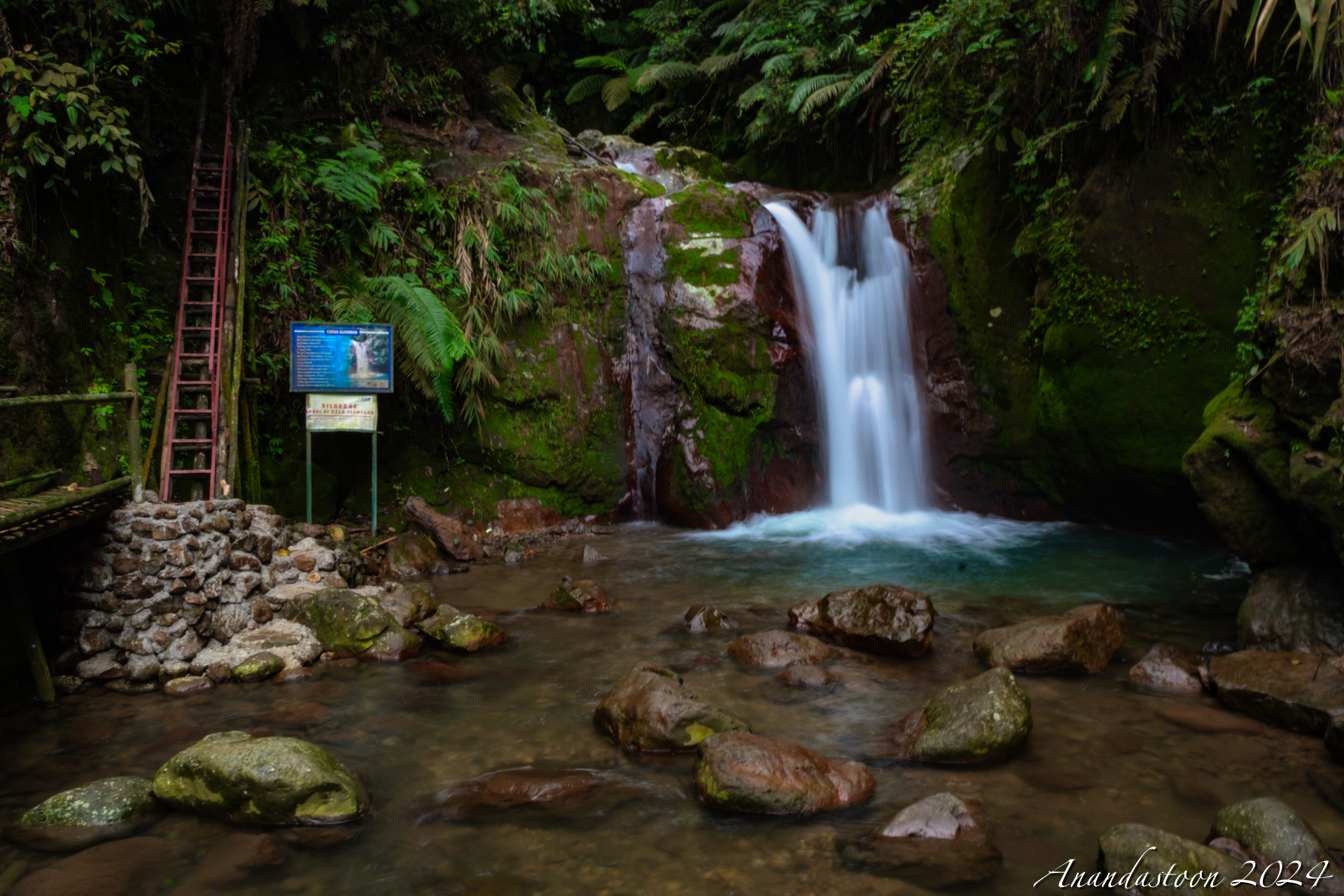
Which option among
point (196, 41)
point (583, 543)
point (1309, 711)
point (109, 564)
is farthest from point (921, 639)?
point (196, 41)

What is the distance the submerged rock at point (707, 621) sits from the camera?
227 inches

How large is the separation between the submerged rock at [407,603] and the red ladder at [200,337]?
5.75 ft

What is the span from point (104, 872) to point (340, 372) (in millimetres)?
4974

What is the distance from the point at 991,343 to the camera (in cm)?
1009

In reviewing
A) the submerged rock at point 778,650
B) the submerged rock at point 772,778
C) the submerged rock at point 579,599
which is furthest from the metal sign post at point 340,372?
the submerged rock at point 772,778

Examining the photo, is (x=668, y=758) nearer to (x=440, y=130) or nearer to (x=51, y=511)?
(x=51, y=511)

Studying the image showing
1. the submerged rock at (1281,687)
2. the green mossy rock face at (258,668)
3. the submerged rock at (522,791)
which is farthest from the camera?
the green mossy rock face at (258,668)

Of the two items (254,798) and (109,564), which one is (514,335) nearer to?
(109,564)

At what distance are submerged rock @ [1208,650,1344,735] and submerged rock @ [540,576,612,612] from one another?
14.3ft

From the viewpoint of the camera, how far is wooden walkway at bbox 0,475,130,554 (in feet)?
12.4

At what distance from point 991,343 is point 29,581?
1052cm

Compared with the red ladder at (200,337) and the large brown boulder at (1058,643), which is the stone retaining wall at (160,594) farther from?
the large brown boulder at (1058,643)

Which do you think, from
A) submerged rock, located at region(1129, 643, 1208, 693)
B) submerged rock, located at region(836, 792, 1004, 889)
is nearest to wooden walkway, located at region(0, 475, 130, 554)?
submerged rock, located at region(836, 792, 1004, 889)

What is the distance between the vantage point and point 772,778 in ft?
10.7
